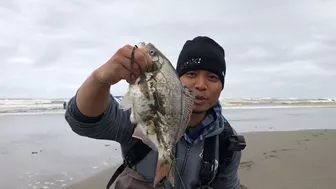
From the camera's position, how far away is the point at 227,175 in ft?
11.5

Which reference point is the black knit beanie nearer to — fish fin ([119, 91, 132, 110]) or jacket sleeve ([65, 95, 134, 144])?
jacket sleeve ([65, 95, 134, 144])

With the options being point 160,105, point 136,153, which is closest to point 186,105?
point 160,105

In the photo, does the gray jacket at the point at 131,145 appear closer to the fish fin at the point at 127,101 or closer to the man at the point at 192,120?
the man at the point at 192,120

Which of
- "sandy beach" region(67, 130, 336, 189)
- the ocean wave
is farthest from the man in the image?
the ocean wave

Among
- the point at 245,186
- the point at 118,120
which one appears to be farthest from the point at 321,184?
the point at 118,120

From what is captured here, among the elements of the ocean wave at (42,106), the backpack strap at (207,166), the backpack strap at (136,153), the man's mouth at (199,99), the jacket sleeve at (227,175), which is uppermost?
the man's mouth at (199,99)

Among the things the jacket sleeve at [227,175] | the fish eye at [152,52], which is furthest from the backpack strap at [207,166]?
the fish eye at [152,52]

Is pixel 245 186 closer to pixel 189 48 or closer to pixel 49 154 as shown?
pixel 189 48

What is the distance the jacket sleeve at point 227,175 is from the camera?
346 cm

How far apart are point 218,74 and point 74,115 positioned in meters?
1.46

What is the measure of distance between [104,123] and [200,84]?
3.09 feet

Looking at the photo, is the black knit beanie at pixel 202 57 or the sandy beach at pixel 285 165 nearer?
the black knit beanie at pixel 202 57

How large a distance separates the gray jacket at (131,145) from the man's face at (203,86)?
12.6 inches

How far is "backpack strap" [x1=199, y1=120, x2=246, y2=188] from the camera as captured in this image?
3.15 metres
